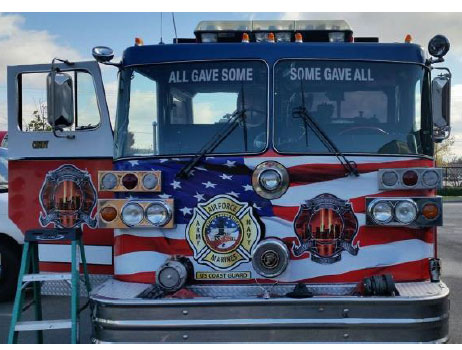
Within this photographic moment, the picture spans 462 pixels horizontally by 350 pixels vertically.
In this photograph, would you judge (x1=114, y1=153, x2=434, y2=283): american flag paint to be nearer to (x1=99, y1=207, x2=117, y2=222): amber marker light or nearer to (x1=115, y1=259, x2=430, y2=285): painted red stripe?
(x1=115, y1=259, x2=430, y2=285): painted red stripe

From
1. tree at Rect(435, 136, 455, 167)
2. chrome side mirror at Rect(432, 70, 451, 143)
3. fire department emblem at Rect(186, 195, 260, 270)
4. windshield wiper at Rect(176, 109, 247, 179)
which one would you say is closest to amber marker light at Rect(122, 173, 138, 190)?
windshield wiper at Rect(176, 109, 247, 179)

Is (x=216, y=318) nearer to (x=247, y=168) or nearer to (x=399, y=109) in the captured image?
(x=247, y=168)

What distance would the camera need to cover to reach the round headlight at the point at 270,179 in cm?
425

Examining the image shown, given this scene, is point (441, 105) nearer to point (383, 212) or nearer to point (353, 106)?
point (353, 106)

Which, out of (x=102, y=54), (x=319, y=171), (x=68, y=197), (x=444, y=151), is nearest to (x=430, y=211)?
(x=319, y=171)

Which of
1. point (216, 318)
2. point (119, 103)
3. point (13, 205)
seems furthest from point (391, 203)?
point (13, 205)

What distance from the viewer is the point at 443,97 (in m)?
4.73

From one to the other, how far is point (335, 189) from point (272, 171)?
0.46 metres

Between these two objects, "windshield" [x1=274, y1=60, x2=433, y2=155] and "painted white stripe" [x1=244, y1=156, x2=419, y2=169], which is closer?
"painted white stripe" [x1=244, y1=156, x2=419, y2=169]

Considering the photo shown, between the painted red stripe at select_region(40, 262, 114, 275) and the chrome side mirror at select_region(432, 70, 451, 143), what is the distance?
300 cm

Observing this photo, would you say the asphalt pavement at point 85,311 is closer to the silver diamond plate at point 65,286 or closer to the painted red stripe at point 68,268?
the silver diamond plate at point 65,286

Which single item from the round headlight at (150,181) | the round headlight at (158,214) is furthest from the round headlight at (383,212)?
the round headlight at (150,181)

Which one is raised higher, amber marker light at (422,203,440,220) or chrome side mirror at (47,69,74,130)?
chrome side mirror at (47,69,74,130)

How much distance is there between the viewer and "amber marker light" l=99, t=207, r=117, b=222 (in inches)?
171
